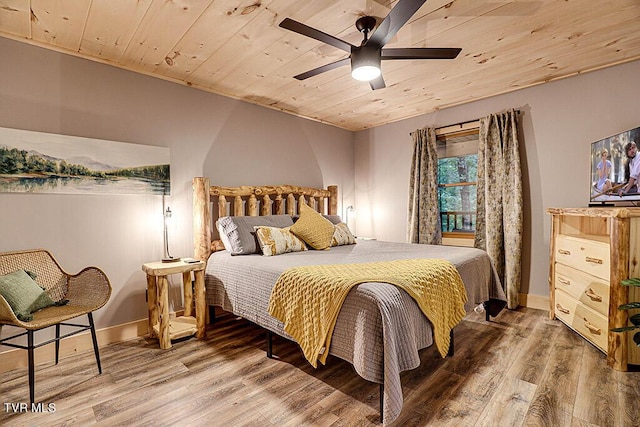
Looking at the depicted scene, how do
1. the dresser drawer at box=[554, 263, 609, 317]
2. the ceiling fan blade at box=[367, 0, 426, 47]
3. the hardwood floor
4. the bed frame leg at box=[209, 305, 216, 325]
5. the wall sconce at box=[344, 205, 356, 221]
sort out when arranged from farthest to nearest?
the wall sconce at box=[344, 205, 356, 221]
the bed frame leg at box=[209, 305, 216, 325]
the dresser drawer at box=[554, 263, 609, 317]
the hardwood floor
the ceiling fan blade at box=[367, 0, 426, 47]

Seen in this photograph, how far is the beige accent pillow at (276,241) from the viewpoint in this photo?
9.61 ft

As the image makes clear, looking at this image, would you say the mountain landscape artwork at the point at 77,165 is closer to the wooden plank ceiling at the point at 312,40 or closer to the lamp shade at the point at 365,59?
the wooden plank ceiling at the point at 312,40

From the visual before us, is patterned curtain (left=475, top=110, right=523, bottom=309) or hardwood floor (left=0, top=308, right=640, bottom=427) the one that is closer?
hardwood floor (left=0, top=308, right=640, bottom=427)

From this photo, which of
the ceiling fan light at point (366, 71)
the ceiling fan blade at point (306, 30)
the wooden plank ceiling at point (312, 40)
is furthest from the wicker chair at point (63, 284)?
the ceiling fan light at point (366, 71)

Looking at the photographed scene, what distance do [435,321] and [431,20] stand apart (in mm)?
2006

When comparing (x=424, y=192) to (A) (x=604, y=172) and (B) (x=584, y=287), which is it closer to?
(A) (x=604, y=172)

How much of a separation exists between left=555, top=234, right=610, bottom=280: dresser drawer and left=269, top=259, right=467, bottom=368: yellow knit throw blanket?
108cm

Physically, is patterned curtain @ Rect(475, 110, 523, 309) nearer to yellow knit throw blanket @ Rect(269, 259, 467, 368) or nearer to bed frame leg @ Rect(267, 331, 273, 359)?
yellow knit throw blanket @ Rect(269, 259, 467, 368)

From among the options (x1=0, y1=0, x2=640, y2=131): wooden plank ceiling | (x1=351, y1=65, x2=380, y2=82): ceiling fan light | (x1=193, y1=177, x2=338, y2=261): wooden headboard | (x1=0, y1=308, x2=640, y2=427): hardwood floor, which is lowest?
(x1=0, y1=308, x2=640, y2=427): hardwood floor

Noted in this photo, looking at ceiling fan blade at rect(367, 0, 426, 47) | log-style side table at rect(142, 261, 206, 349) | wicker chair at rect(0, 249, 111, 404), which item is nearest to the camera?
ceiling fan blade at rect(367, 0, 426, 47)

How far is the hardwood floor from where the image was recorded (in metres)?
1.74

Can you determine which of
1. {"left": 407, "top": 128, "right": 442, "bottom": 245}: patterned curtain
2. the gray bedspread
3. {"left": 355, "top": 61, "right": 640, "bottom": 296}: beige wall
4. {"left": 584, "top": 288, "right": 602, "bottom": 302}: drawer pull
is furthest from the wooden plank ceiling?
{"left": 584, "top": 288, "right": 602, "bottom": 302}: drawer pull

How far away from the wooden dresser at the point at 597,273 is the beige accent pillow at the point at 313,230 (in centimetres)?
221

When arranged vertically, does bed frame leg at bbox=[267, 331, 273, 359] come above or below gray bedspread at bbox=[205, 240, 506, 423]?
below
